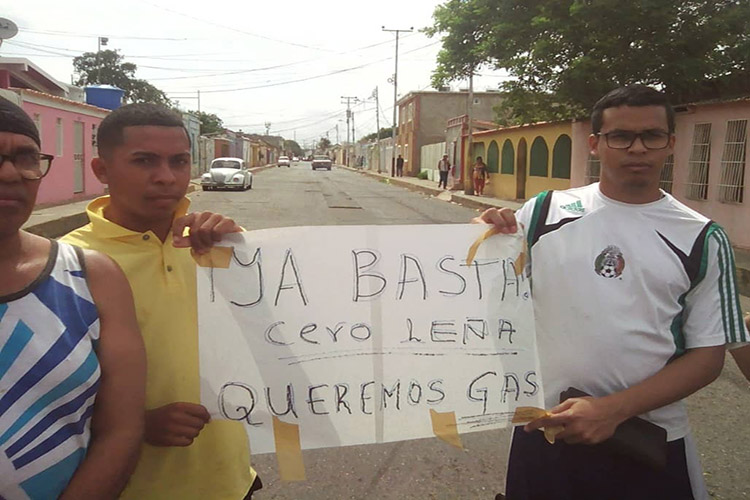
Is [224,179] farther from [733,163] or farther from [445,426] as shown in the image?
[445,426]

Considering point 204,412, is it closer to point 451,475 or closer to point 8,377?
point 8,377

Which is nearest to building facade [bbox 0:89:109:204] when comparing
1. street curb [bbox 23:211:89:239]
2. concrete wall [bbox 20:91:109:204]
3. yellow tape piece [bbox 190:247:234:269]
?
concrete wall [bbox 20:91:109:204]

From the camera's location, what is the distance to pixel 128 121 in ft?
5.55

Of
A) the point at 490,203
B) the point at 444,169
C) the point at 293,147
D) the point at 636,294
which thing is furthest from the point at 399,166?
the point at 293,147

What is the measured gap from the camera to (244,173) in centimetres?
2825

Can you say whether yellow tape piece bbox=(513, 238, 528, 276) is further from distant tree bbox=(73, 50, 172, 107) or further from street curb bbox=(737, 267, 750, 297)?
distant tree bbox=(73, 50, 172, 107)

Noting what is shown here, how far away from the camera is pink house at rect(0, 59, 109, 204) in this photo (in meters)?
16.3

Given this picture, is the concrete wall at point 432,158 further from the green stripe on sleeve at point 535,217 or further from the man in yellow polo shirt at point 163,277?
the man in yellow polo shirt at point 163,277

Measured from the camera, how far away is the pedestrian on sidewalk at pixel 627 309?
5.65 feet

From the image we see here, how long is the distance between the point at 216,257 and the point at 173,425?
44 cm

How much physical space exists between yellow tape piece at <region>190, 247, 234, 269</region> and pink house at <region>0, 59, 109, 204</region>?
15.4m

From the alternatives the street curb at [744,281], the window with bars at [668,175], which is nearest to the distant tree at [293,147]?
the window with bars at [668,175]

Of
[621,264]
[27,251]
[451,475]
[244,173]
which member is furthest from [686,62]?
[244,173]

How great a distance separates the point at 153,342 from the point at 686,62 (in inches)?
539
